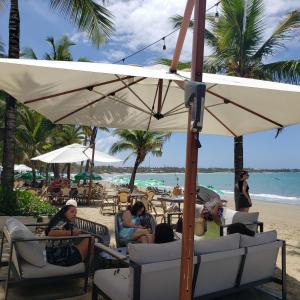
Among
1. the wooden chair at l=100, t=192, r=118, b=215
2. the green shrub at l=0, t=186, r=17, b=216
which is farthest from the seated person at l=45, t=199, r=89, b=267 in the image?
the wooden chair at l=100, t=192, r=118, b=215

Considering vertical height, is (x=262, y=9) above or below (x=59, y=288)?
above

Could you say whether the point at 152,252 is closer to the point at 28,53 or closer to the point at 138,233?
the point at 138,233

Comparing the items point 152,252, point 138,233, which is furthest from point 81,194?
point 152,252

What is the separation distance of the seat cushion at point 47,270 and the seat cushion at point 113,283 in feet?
1.63

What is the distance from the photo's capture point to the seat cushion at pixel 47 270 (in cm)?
412

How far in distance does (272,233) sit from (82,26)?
8.51 m

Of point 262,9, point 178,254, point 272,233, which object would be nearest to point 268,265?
point 272,233

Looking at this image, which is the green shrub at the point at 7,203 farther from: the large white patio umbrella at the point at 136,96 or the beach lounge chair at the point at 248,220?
the beach lounge chair at the point at 248,220

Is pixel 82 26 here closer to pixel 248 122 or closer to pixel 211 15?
pixel 211 15

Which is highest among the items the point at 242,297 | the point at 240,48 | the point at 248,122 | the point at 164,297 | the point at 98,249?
the point at 240,48

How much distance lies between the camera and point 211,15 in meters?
12.3

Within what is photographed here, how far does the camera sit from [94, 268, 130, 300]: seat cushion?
3.52 metres

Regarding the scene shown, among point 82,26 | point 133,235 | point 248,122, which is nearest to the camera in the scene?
point 133,235

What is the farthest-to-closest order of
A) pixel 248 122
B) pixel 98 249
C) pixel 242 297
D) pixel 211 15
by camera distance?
1. pixel 211 15
2. pixel 248 122
3. pixel 242 297
4. pixel 98 249
